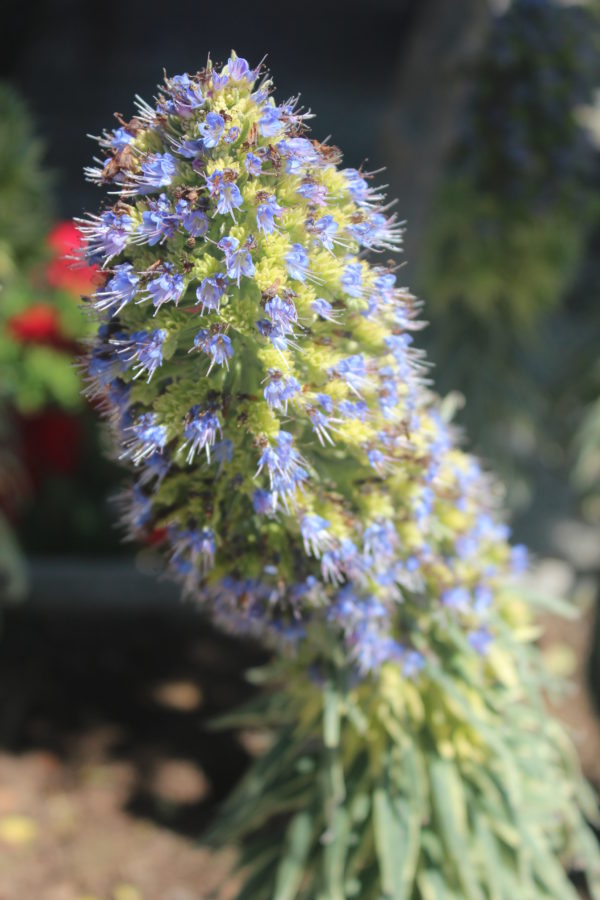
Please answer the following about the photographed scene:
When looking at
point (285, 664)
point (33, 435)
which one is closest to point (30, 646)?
point (33, 435)

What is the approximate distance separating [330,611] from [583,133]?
7.40 feet

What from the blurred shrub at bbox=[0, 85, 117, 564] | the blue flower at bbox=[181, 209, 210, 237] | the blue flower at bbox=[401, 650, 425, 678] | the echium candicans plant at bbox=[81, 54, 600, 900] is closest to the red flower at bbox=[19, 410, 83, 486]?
the blurred shrub at bbox=[0, 85, 117, 564]

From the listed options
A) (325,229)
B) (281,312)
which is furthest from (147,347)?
(325,229)

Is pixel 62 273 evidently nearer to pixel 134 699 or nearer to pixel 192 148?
pixel 134 699

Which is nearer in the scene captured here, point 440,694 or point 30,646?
point 440,694

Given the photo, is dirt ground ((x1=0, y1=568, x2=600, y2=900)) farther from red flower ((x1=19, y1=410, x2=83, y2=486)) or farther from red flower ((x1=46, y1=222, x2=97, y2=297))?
red flower ((x1=46, y1=222, x2=97, y2=297))

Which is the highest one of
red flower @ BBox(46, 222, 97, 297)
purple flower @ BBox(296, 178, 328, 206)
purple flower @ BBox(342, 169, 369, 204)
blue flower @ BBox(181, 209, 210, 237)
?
red flower @ BBox(46, 222, 97, 297)

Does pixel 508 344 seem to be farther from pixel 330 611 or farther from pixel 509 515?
pixel 330 611

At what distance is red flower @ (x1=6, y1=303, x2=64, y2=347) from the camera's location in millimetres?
3203

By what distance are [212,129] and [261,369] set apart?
0.34 m

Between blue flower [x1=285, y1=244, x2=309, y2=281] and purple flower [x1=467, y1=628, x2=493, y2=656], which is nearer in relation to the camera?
blue flower [x1=285, y1=244, x2=309, y2=281]

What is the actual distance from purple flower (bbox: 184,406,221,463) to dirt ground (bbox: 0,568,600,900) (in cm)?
110

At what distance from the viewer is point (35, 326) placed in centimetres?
321

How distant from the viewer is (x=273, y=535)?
1.49 meters
